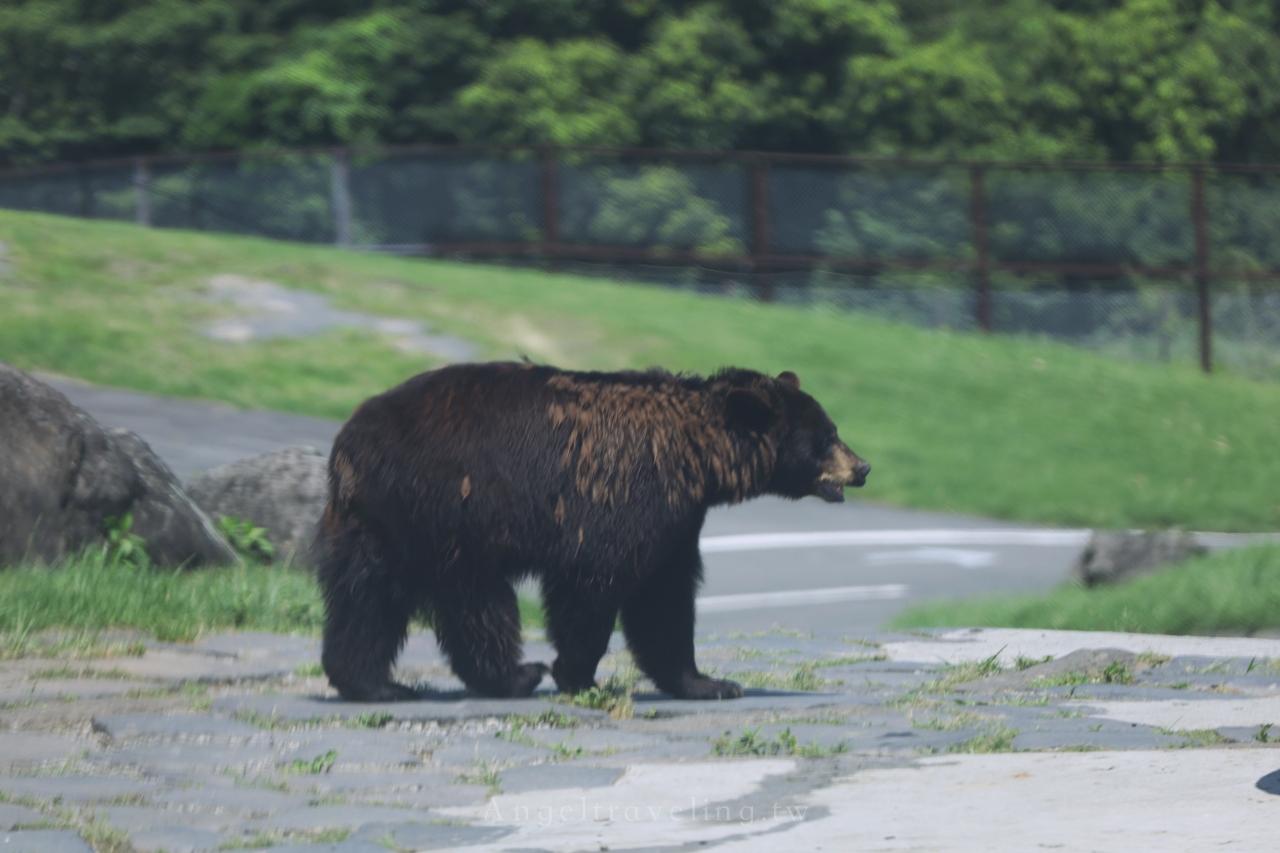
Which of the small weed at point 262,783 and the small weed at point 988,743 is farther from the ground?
the small weed at point 262,783

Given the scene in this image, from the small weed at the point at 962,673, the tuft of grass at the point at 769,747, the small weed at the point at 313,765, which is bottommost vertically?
the small weed at the point at 962,673

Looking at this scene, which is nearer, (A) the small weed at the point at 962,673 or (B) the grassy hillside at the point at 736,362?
(A) the small weed at the point at 962,673

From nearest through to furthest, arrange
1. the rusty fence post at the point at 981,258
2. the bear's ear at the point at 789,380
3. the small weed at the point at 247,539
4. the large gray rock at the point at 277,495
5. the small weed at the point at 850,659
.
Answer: the bear's ear at the point at 789,380, the small weed at the point at 850,659, the small weed at the point at 247,539, the large gray rock at the point at 277,495, the rusty fence post at the point at 981,258

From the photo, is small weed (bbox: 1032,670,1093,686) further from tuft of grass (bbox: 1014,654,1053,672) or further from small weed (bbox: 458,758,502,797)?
small weed (bbox: 458,758,502,797)

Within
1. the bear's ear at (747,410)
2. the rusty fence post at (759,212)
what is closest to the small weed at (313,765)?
the bear's ear at (747,410)

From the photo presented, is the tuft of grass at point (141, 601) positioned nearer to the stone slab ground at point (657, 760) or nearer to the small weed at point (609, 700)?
the stone slab ground at point (657, 760)

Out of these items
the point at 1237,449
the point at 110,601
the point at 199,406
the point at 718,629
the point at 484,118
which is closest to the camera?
the point at 110,601

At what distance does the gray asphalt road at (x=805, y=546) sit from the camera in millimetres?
12273

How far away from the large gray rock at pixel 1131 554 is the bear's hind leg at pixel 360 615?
6.59 m

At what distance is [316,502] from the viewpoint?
1002 cm

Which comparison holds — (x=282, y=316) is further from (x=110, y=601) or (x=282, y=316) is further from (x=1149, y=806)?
(x=1149, y=806)

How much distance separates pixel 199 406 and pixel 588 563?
1095 centimetres

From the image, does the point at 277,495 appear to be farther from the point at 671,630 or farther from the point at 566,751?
the point at 566,751

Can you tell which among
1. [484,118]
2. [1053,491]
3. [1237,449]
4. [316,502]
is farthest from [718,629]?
[484,118]
